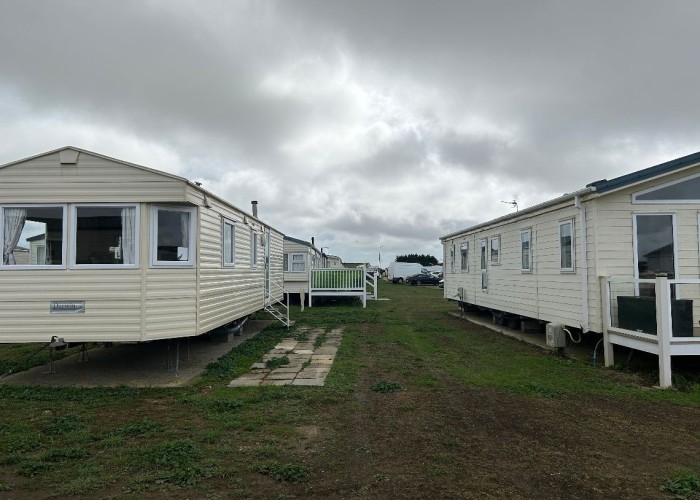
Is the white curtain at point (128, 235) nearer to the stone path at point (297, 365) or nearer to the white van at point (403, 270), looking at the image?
the stone path at point (297, 365)

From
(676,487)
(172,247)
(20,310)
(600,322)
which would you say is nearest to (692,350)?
(600,322)

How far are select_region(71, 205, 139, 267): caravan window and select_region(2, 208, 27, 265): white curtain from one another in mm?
843

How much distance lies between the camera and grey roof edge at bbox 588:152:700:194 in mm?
8961

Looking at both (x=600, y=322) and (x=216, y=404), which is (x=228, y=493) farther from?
(x=600, y=322)

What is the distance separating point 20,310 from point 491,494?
7.36 metres

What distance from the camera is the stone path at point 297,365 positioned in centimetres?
798

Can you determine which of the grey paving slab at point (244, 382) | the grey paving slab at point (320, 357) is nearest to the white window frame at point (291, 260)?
the grey paving slab at point (320, 357)

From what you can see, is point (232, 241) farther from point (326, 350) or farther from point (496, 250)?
point (496, 250)

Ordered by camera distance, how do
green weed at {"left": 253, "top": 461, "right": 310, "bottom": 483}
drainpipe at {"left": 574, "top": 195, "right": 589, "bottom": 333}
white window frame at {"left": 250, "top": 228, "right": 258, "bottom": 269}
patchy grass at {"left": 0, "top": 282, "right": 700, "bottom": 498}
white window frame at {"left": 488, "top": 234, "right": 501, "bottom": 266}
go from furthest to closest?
white window frame at {"left": 488, "top": 234, "right": 501, "bottom": 266} → white window frame at {"left": 250, "top": 228, "right": 258, "bottom": 269} → drainpipe at {"left": 574, "top": 195, "right": 589, "bottom": 333} → green weed at {"left": 253, "top": 461, "right": 310, "bottom": 483} → patchy grass at {"left": 0, "top": 282, "right": 700, "bottom": 498}

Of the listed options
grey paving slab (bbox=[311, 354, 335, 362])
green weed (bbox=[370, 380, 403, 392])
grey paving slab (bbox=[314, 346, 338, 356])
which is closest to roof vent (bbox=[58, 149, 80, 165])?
grey paving slab (bbox=[311, 354, 335, 362])

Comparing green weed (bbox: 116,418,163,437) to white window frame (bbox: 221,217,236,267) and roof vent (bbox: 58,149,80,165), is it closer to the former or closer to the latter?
roof vent (bbox: 58,149,80,165)

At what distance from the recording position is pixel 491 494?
3922 millimetres

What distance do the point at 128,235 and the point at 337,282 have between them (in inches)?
606

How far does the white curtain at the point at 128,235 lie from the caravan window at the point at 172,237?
0.28 metres
